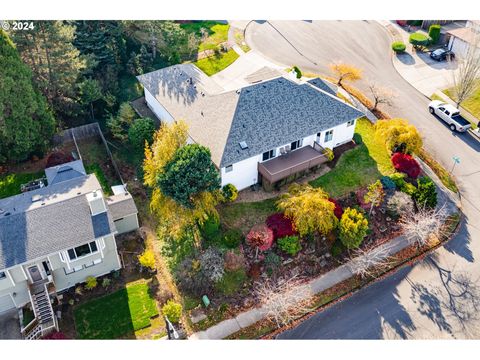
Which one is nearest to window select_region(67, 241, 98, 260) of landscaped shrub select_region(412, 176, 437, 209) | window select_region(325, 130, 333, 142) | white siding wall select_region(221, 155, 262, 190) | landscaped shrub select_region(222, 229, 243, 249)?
landscaped shrub select_region(222, 229, 243, 249)

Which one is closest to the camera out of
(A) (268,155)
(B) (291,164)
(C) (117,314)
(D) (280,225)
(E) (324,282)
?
(C) (117,314)

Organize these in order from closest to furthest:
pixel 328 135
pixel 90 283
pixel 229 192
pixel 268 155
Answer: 1. pixel 90 283
2. pixel 229 192
3. pixel 268 155
4. pixel 328 135

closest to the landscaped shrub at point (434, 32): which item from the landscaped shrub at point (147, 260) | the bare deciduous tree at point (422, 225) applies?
the bare deciduous tree at point (422, 225)

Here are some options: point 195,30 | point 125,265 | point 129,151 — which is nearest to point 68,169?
point 129,151

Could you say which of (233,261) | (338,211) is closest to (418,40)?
(338,211)

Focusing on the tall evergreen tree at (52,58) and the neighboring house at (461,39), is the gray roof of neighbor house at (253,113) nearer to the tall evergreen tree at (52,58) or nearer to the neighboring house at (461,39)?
the tall evergreen tree at (52,58)

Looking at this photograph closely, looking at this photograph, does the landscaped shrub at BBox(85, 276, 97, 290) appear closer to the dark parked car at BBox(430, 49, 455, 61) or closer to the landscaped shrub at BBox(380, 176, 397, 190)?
the landscaped shrub at BBox(380, 176, 397, 190)

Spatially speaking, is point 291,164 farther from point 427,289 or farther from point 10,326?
point 10,326

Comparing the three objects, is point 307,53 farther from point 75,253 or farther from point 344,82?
point 75,253
